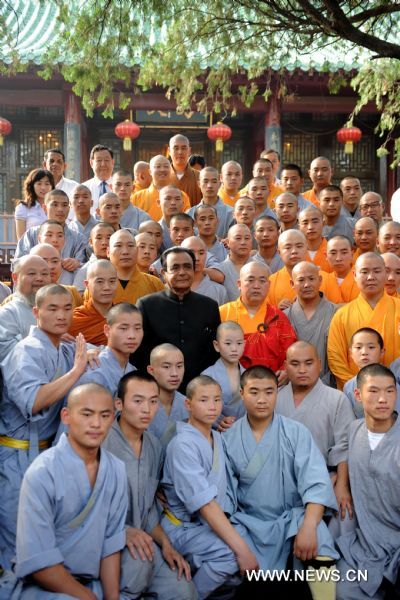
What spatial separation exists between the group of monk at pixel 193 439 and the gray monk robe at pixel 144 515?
10 mm

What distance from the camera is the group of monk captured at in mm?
4125

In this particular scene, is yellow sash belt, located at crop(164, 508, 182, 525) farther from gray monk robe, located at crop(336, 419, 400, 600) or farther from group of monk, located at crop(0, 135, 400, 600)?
gray monk robe, located at crop(336, 419, 400, 600)

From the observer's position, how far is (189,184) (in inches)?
378

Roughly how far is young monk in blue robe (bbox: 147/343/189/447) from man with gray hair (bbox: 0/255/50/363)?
A: 2.99 ft

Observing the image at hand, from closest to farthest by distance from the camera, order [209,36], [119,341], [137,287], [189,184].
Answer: [119,341], [137,287], [209,36], [189,184]

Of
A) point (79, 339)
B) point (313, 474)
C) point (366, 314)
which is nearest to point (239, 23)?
point (366, 314)

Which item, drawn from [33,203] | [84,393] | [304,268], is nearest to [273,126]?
[33,203]

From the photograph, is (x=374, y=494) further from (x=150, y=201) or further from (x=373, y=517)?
(x=150, y=201)

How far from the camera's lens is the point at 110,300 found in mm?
5852

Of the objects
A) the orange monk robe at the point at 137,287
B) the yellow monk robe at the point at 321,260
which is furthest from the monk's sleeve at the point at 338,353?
the orange monk robe at the point at 137,287

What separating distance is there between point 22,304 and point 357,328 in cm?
254

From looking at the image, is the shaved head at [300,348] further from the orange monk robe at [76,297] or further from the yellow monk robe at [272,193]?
the yellow monk robe at [272,193]

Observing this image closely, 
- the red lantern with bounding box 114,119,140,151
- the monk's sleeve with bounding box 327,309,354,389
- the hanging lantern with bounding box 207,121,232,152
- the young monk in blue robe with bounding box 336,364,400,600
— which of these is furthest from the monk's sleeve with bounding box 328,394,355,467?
the red lantern with bounding box 114,119,140,151

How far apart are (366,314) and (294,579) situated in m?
2.24
